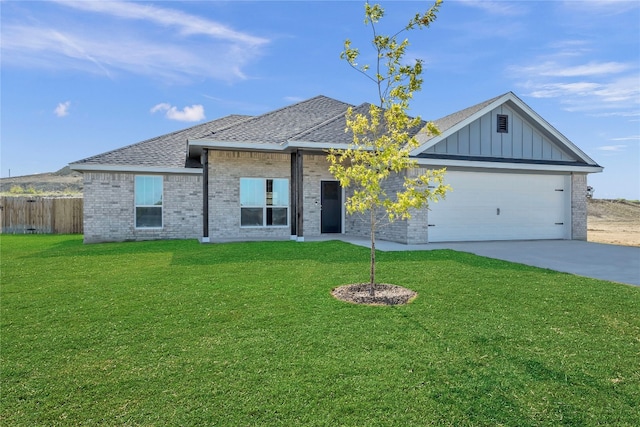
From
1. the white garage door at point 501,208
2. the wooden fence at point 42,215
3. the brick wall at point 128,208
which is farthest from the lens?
the wooden fence at point 42,215

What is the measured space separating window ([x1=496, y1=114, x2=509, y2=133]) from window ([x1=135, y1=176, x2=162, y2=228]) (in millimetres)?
12445

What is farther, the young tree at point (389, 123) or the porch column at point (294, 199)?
the porch column at point (294, 199)

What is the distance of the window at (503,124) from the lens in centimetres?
1348

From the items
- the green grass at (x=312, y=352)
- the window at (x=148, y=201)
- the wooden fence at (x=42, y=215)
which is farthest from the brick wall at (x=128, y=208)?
the green grass at (x=312, y=352)

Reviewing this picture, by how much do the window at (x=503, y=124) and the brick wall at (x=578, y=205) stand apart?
11.6 feet

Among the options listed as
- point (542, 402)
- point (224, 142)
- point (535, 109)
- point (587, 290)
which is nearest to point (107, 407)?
point (542, 402)

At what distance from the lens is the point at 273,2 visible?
11.0m

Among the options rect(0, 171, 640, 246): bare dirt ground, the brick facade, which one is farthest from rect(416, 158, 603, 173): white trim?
rect(0, 171, 640, 246): bare dirt ground

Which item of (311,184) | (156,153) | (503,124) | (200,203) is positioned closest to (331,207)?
(311,184)

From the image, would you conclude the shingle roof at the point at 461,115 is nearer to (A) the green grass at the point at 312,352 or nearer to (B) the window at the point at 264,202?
(B) the window at the point at 264,202

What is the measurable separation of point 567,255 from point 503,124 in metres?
5.31

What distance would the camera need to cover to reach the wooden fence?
19.1 meters

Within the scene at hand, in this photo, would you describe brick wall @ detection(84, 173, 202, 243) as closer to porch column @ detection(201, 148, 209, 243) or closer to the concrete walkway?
porch column @ detection(201, 148, 209, 243)

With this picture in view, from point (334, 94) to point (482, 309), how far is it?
16.0 metres
